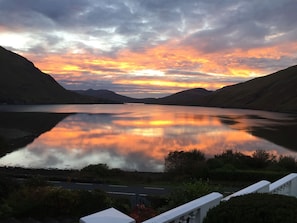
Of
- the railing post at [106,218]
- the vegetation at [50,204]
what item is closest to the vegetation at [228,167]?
the vegetation at [50,204]

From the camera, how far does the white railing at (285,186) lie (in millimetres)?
8078

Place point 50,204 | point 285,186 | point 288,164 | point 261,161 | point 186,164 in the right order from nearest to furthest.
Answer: point 285,186, point 50,204, point 186,164, point 288,164, point 261,161

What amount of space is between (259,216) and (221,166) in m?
28.0

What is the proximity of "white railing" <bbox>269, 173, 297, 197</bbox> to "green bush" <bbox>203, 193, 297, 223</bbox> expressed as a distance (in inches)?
133

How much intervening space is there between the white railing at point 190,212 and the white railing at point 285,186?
2482 millimetres

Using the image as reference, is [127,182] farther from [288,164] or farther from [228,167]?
[288,164]

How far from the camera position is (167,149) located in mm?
48625

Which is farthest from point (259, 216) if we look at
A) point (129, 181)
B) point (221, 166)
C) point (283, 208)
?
point (221, 166)

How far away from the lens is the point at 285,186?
28.5 ft

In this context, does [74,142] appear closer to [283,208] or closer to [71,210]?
[71,210]

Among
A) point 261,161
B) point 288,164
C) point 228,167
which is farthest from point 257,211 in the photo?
point 261,161

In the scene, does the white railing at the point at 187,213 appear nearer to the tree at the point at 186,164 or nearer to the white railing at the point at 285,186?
the white railing at the point at 285,186

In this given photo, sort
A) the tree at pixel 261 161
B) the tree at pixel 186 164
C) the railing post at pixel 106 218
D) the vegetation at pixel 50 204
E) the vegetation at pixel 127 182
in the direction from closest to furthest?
the railing post at pixel 106 218 < the vegetation at pixel 127 182 < the vegetation at pixel 50 204 < the tree at pixel 186 164 < the tree at pixel 261 161

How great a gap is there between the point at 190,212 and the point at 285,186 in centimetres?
405
